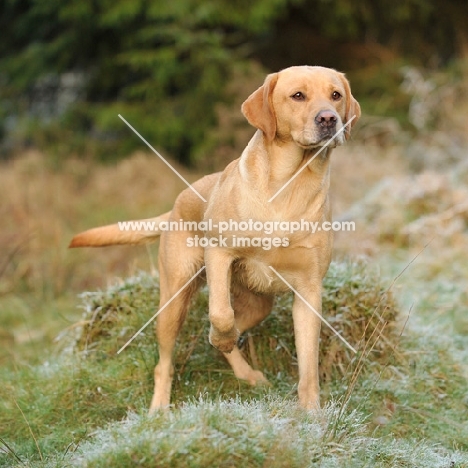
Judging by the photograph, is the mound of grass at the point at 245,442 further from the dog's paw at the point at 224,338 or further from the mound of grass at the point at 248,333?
the mound of grass at the point at 248,333

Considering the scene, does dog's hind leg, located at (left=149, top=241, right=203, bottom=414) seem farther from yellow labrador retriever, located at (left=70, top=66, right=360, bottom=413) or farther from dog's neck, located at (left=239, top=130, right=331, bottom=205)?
dog's neck, located at (left=239, top=130, right=331, bottom=205)

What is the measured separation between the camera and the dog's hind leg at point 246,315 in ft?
14.7

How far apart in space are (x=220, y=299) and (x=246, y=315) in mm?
623

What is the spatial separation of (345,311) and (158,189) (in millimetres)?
5954

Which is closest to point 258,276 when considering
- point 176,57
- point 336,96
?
point 336,96

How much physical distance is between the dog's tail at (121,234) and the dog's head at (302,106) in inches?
43.9

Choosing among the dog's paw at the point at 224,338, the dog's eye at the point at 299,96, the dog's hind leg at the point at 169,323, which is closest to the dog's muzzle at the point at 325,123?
the dog's eye at the point at 299,96

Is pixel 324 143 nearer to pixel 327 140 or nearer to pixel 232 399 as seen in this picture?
pixel 327 140

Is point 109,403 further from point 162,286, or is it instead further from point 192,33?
point 192,33

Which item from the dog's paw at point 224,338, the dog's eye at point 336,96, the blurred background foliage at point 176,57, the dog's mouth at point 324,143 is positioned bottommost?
the dog's paw at point 224,338

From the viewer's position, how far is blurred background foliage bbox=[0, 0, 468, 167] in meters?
11.1

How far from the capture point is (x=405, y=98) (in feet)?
40.7

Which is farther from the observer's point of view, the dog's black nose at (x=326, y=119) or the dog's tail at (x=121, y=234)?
the dog's tail at (x=121, y=234)

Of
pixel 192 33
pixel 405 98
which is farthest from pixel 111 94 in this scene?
pixel 405 98
